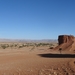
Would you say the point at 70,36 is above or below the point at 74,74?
above

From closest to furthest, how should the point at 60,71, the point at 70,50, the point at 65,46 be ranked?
1. the point at 60,71
2. the point at 70,50
3. the point at 65,46

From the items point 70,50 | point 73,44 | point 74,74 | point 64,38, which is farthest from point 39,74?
point 64,38

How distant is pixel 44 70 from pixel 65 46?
115 feet

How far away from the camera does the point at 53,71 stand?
15125 mm

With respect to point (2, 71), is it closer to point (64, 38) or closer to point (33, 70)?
point (33, 70)

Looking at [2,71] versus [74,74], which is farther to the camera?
[2,71]

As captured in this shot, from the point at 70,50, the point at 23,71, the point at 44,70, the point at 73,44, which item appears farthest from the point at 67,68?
the point at 73,44

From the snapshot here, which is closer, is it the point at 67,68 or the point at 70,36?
the point at 67,68

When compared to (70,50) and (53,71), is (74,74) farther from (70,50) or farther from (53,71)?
(70,50)

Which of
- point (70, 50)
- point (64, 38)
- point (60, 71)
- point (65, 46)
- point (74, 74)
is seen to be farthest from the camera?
point (64, 38)

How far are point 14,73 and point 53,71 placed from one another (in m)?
3.23

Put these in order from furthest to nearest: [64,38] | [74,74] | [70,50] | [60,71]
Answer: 1. [64,38]
2. [70,50]
3. [60,71]
4. [74,74]

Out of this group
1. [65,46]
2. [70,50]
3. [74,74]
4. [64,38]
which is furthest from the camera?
[64,38]

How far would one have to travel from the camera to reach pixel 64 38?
184 ft
